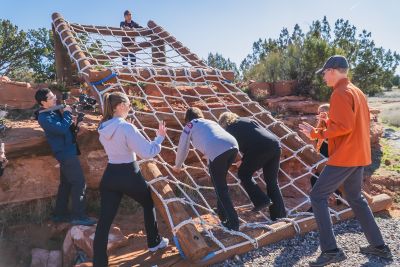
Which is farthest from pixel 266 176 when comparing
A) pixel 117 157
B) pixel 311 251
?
pixel 117 157

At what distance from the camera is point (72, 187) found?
3512 mm

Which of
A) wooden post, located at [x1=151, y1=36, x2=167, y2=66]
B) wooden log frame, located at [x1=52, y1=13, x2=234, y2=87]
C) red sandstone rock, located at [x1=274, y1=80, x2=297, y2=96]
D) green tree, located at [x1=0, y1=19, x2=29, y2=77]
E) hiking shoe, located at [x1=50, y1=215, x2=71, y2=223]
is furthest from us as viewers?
green tree, located at [x1=0, y1=19, x2=29, y2=77]

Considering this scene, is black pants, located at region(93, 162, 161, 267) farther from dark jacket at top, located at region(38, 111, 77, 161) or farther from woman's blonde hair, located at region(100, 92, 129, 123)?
dark jacket at top, located at region(38, 111, 77, 161)

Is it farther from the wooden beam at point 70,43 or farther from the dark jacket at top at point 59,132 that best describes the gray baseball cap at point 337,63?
the wooden beam at point 70,43

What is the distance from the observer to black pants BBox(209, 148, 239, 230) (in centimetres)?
299

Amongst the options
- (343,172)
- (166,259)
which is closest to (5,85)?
(166,259)

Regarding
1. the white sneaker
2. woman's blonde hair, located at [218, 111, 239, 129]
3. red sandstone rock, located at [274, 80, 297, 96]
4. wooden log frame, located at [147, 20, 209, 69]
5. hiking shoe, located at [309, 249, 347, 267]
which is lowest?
hiking shoe, located at [309, 249, 347, 267]

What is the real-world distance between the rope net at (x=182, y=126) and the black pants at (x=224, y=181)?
9cm

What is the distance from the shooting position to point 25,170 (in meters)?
3.95

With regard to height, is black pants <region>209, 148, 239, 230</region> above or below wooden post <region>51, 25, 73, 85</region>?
below

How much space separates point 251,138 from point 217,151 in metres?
0.38

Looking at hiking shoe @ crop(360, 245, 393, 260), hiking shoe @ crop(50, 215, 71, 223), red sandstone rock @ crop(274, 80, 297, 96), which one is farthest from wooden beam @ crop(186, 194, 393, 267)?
red sandstone rock @ crop(274, 80, 297, 96)

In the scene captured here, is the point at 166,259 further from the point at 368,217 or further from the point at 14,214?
the point at 14,214

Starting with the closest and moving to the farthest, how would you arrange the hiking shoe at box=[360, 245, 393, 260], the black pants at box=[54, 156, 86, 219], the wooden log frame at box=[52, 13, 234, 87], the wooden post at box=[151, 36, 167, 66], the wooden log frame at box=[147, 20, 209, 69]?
the hiking shoe at box=[360, 245, 393, 260] → the black pants at box=[54, 156, 86, 219] → the wooden log frame at box=[52, 13, 234, 87] → the wooden log frame at box=[147, 20, 209, 69] → the wooden post at box=[151, 36, 167, 66]
